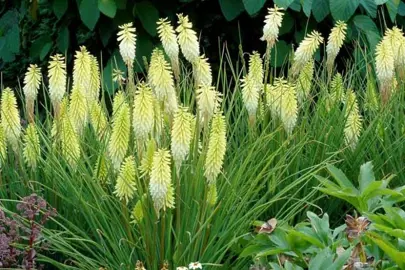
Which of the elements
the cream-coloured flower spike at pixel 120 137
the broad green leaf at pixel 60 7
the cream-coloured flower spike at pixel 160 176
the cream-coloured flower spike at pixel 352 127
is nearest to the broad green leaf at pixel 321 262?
the cream-coloured flower spike at pixel 160 176

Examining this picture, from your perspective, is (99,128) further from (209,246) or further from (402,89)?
(402,89)

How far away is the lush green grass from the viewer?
352 cm

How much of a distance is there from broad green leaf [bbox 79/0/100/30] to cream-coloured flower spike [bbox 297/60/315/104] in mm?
1572

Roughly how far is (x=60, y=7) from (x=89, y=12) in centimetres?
32

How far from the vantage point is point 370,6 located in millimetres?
5547

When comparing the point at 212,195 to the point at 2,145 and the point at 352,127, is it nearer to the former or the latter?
the point at 352,127

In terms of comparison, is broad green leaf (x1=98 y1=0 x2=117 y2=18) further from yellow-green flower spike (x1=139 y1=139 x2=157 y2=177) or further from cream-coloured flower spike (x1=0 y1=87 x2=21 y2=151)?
yellow-green flower spike (x1=139 y1=139 x2=157 y2=177)

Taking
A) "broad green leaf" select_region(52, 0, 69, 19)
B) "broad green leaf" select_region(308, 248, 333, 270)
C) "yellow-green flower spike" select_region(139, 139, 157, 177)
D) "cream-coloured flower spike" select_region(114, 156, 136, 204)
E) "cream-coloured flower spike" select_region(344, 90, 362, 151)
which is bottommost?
"broad green leaf" select_region(308, 248, 333, 270)

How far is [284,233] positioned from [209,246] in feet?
1.61

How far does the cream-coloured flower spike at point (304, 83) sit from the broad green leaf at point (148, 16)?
1.50 metres

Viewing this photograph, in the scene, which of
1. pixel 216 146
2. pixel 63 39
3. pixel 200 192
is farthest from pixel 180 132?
pixel 63 39

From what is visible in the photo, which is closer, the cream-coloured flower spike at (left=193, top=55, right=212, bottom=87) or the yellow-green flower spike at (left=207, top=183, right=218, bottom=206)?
the yellow-green flower spike at (left=207, top=183, right=218, bottom=206)

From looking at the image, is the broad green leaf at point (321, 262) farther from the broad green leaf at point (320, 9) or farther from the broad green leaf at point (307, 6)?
the broad green leaf at point (320, 9)

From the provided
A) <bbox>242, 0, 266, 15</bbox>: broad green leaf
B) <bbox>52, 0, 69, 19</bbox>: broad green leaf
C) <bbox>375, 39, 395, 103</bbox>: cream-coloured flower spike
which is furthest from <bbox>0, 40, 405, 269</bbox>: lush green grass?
<bbox>52, 0, 69, 19</bbox>: broad green leaf
